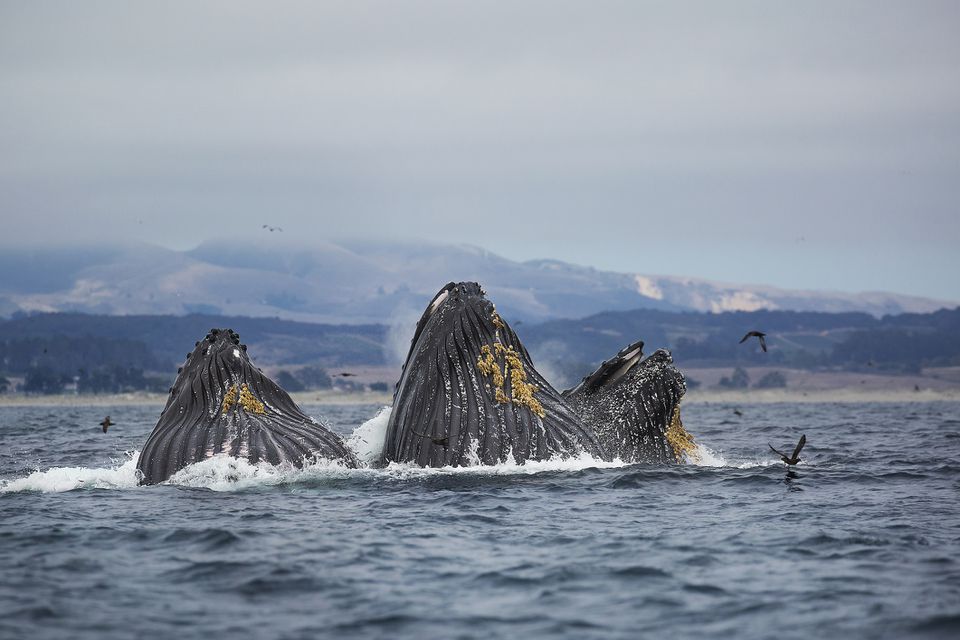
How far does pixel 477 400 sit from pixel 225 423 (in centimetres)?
290

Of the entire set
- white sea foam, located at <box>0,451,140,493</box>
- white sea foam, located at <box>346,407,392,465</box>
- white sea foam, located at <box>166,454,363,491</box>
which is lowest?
white sea foam, located at <box>0,451,140,493</box>

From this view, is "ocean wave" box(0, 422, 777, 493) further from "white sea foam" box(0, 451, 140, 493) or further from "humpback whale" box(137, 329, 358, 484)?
"humpback whale" box(137, 329, 358, 484)

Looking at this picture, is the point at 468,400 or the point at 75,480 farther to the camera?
the point at 75,480

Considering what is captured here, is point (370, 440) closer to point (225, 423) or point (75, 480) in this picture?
point (225, 423)

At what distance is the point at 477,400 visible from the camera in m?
16.0

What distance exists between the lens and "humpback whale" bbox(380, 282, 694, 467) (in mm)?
15867

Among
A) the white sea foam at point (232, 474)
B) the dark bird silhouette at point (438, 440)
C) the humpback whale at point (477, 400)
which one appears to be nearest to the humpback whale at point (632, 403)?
the humpback whale at point (477, 400)

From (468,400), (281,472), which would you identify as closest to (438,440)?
(468,400)

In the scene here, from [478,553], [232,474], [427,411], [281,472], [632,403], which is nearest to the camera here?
[478,553]

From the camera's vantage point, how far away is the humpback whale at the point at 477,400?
1587cm

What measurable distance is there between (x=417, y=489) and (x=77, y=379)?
142412 millimetres

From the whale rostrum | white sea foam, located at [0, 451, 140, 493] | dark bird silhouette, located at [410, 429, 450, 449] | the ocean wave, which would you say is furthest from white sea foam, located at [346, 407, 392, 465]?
white sea foam, located at [0, 451, 140, 493]

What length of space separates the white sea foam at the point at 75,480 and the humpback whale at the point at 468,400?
3091 mm

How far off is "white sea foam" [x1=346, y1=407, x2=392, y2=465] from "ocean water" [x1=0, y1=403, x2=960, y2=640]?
8cm
